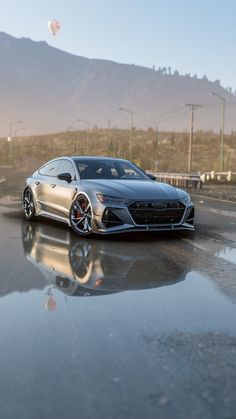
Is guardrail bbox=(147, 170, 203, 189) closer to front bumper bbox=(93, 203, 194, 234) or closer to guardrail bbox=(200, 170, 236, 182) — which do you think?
guardrail bbox=(200, 170, 236, 182)

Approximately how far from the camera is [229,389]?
328cm

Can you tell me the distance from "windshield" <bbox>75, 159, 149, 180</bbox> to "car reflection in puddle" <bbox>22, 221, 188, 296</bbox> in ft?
4.60


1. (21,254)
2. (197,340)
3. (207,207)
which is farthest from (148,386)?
(207,207)

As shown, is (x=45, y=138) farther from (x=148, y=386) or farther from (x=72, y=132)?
(x=148, y=386)

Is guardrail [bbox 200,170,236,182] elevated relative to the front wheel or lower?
lower

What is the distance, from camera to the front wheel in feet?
31.1

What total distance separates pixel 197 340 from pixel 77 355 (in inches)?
36.4

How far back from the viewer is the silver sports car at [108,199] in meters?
9.13

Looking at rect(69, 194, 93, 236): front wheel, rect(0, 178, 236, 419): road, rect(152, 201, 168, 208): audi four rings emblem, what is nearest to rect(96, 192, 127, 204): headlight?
rect(69, 194, 93, 236): front wheel

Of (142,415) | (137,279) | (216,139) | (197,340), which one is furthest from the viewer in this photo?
(216,139)

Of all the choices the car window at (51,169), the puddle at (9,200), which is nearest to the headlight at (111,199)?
the car window at (51,169)

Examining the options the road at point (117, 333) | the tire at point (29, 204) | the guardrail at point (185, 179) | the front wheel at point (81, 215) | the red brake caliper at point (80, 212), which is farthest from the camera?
the guardrail at point (185, 179)

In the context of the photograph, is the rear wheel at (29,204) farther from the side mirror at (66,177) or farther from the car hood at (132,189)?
the car hood at (132,189)

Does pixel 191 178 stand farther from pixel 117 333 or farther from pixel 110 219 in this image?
pixel 117 333
